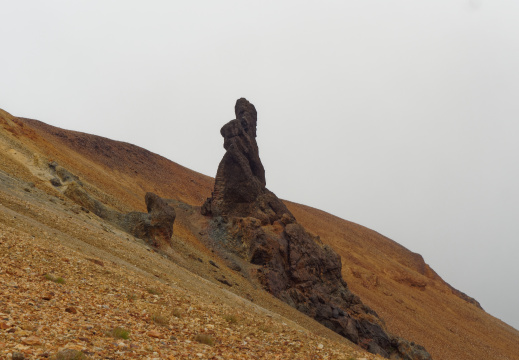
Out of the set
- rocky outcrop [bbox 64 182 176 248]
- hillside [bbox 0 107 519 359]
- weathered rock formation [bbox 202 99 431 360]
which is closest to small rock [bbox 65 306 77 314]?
hillside [bbox 0 107 519 359]

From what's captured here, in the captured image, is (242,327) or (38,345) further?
(242,327)

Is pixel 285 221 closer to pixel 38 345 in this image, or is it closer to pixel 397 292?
pixel 397 292

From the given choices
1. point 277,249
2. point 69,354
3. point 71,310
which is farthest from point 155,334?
point 277,249

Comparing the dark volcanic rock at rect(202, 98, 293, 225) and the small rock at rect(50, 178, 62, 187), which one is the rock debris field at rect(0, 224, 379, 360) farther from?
the dark volcanic rock at rect(202, 98, 293, 225)

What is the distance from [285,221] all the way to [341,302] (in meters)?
9.77

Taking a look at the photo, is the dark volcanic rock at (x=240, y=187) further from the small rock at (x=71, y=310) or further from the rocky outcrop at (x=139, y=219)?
the small rock at (x=71, y=310)

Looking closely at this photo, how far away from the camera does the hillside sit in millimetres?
8211

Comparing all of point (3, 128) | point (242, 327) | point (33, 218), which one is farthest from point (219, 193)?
point (242, 327)

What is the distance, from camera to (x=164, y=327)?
9.31 m

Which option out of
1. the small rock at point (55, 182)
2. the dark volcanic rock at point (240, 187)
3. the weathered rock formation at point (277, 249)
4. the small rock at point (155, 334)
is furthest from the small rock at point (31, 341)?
the dark volcanic rock at point (240, 187)

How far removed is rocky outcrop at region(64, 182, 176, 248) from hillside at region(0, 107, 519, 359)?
48.3 inches

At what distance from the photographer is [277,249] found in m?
35.1

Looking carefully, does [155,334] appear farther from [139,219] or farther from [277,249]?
[277,249]

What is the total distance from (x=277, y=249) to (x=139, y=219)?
44.1 ft
